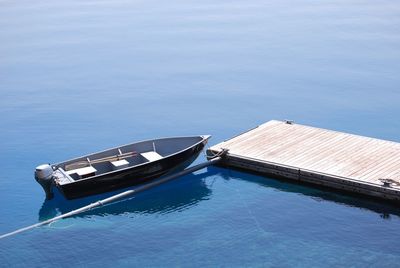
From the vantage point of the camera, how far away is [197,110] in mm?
33094

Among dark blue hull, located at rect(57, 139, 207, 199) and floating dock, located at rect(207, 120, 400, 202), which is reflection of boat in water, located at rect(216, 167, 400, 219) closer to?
floating dock, located at rect(207, 120, 400, 202)

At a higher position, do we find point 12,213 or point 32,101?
point 32,101

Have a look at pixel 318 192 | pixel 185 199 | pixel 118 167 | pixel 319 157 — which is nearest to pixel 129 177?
pixel 118 167

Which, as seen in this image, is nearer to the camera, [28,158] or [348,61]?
[28,158]

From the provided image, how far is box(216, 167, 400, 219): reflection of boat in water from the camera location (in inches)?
853

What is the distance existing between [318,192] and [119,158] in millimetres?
7896

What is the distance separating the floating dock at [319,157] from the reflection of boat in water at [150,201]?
6.77 feet

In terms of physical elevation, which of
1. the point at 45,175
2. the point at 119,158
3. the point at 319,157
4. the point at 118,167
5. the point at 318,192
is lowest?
the point at 318,192

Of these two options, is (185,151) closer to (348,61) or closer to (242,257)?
(242,257)

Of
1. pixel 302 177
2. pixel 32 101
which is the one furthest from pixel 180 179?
pixel 32 101

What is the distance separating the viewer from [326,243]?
19.7m

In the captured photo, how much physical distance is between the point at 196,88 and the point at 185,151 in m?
12.8

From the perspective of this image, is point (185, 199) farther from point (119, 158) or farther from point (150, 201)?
point (119, 158)

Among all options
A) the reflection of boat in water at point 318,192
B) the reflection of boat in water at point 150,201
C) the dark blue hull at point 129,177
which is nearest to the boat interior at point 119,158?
the dark blue hull at point 129,177
